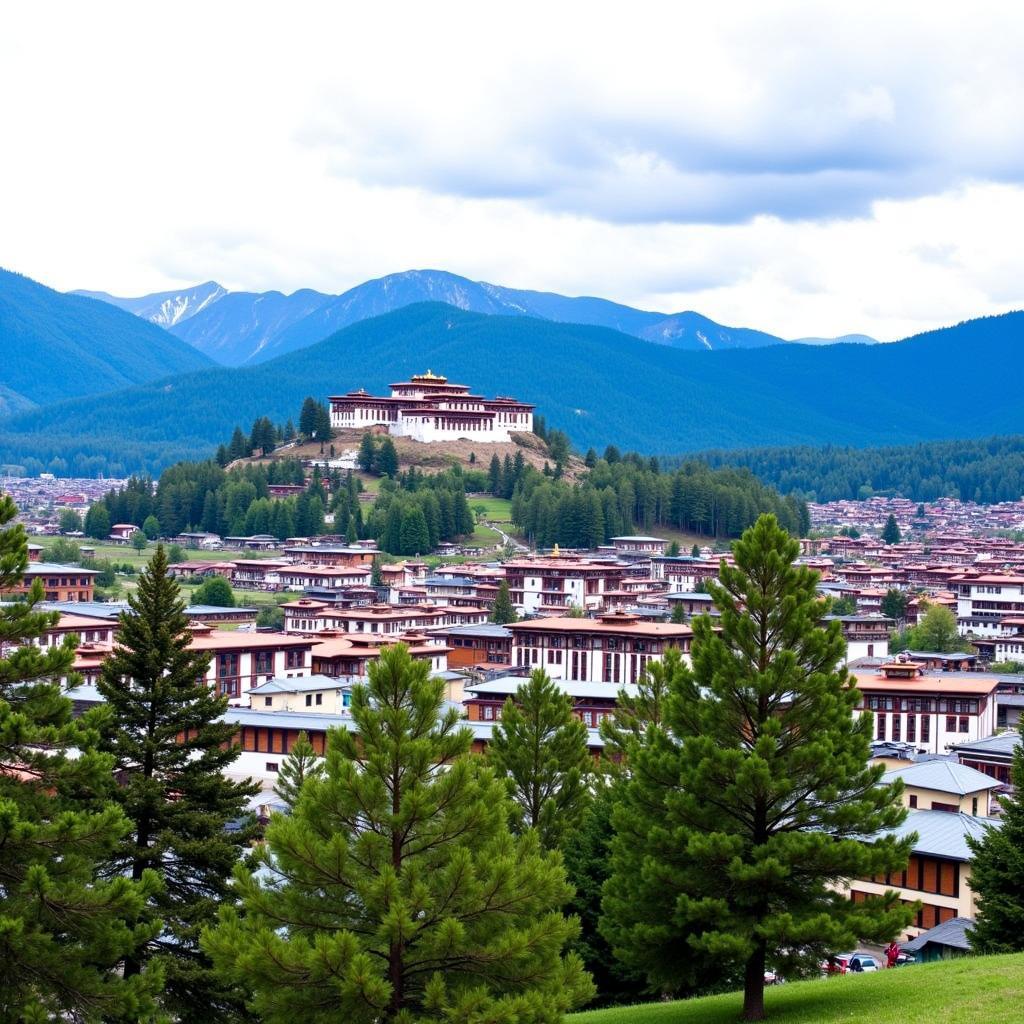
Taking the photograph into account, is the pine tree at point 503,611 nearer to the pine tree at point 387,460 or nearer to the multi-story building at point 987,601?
the multi-story building at point 987,601

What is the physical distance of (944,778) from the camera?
50844 mm

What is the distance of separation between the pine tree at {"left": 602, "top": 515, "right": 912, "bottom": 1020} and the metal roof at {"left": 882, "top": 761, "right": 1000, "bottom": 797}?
2307cm

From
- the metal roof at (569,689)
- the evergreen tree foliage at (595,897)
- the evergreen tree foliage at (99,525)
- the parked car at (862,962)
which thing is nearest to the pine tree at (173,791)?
the evergreen tree foliage at (595,897)

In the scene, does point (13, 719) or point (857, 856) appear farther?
point (857, 856)

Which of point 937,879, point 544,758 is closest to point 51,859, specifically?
point 544,758

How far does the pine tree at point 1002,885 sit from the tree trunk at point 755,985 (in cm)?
768

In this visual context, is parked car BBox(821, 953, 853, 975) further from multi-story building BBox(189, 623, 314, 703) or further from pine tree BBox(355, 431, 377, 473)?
pine tree BBox(355, 431, 377, 473)

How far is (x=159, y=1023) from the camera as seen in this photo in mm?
Answer: 23922

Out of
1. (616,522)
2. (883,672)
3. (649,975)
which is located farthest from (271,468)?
(649,975)

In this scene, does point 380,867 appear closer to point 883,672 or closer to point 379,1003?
point 379,1003

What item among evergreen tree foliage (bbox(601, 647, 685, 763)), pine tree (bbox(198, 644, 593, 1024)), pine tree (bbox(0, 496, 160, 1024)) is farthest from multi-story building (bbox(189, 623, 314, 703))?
pine tree (bbox(198, 644, 593, 1024))

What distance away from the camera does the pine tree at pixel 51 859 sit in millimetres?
23172

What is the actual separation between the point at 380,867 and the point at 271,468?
159880mm

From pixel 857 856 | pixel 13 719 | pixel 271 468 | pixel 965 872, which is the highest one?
pixel 271 468
